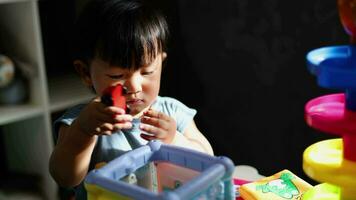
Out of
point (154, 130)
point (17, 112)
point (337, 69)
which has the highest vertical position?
point (337, 69)

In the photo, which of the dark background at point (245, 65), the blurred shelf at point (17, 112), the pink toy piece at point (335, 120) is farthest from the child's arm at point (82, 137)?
the dark background at point (245, 65)

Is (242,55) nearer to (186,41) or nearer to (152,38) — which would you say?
(186,41)

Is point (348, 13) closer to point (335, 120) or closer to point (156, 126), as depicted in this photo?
point (335, 120)

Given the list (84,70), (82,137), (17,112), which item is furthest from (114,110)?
(17,112)

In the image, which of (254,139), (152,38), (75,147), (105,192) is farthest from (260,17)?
(105,192)

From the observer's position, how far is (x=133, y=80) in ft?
2.38

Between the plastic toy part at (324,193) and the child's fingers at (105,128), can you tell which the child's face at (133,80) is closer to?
the child's fingers at (105,128)

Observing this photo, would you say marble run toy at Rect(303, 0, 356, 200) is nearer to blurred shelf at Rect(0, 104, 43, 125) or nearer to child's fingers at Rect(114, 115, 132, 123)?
child's fingers at Rect(114, 115, 132, 123)

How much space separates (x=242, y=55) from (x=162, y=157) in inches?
32.8

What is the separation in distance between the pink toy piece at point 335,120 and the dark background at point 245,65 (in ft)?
2.22

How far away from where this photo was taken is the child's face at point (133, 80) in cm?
73

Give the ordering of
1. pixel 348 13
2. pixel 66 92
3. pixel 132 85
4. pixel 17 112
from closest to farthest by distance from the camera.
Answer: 1. pixel 348 13
2. pixel 132 85
3. pixel 17 112
4. pixel 66 92

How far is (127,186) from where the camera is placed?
48cm

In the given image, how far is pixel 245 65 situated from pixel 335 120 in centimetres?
86
